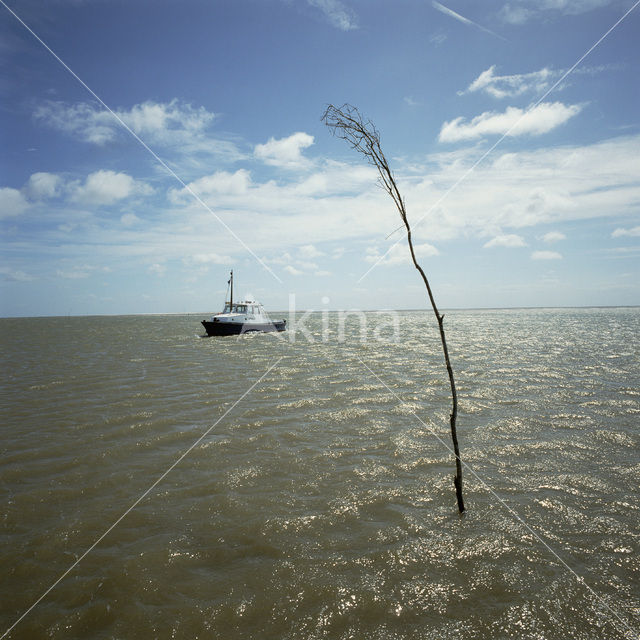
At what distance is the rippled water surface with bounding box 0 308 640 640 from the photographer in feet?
10.1

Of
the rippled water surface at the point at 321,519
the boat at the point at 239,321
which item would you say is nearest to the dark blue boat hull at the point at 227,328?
the boat at the point at 239,321

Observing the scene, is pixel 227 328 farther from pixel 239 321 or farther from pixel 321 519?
pixel 321 519

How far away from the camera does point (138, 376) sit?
542 inches

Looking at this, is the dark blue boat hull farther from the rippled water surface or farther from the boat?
the rippled water surface

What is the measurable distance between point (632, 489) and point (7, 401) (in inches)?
569

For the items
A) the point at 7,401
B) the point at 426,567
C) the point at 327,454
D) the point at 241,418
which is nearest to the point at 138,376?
the point at 7,401

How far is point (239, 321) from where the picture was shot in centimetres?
3291

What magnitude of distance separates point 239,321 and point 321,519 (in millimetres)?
29499

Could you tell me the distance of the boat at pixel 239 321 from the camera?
31.9m

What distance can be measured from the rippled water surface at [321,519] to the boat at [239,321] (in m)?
22.0

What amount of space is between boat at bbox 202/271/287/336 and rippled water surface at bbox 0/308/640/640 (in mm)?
21952

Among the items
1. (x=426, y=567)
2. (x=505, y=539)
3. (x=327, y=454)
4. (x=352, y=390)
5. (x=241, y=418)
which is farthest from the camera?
(x=352, y=390)

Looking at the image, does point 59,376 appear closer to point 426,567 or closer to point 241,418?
point 241,418

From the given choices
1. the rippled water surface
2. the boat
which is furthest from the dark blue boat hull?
the rippled water surface
